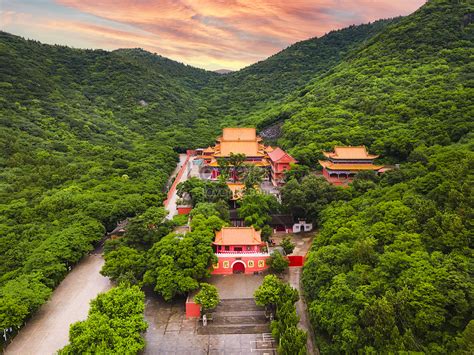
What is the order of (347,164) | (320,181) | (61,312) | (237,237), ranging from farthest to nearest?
(347,164) < (320,181) < (237,237) < (61,312)

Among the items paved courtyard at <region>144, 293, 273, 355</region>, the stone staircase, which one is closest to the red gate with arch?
the stone staircase

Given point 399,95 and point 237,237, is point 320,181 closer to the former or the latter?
point 237,237

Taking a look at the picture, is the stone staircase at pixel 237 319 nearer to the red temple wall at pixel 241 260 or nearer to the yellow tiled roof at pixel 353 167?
the red temple wall at pixel 241 260

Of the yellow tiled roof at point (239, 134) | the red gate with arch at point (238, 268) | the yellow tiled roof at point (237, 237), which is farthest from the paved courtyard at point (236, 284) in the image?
the yellow tiled roof at point (239, 134)

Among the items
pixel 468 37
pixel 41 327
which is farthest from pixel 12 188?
pixel 468 37

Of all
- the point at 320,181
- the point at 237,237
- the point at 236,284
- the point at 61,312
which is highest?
the point at 320,181

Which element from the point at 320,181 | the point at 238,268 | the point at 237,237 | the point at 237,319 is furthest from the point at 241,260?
the point at 320,181

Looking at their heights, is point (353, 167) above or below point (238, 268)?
above
